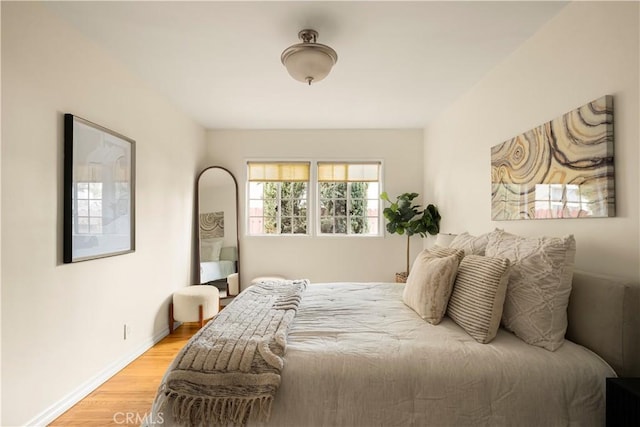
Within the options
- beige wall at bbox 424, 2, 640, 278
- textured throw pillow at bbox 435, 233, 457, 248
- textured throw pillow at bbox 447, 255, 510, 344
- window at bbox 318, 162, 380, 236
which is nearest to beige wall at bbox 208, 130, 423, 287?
window at bbox 318, 162, 380, 236

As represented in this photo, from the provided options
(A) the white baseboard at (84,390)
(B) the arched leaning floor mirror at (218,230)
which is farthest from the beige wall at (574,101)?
(A) the white baseboard at (84,390)

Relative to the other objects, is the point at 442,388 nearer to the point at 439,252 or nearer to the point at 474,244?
the point at 439,252

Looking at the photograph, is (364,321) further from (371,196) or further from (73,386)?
(371,196)

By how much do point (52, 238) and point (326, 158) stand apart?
3346 mm

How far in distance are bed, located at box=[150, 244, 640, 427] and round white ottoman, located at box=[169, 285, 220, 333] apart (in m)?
2.21

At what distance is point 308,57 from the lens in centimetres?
227

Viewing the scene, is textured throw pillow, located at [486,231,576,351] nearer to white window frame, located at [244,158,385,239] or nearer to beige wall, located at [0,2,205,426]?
beige wall, located at [0,2,205,426]

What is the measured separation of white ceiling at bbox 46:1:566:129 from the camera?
205 centimetres

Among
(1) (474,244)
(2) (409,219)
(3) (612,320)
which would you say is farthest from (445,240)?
(3) (612,320)

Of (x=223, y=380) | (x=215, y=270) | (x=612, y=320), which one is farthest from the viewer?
(x=215, y=270)

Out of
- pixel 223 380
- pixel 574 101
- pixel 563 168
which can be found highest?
pixel 574 101

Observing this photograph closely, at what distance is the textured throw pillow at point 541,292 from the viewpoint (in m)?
1.59

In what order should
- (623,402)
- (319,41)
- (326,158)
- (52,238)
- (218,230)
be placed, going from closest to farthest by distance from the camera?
(623,402), (52,238), (319,41), (218,230), (326,158)

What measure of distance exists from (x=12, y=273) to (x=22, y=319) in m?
0.27
